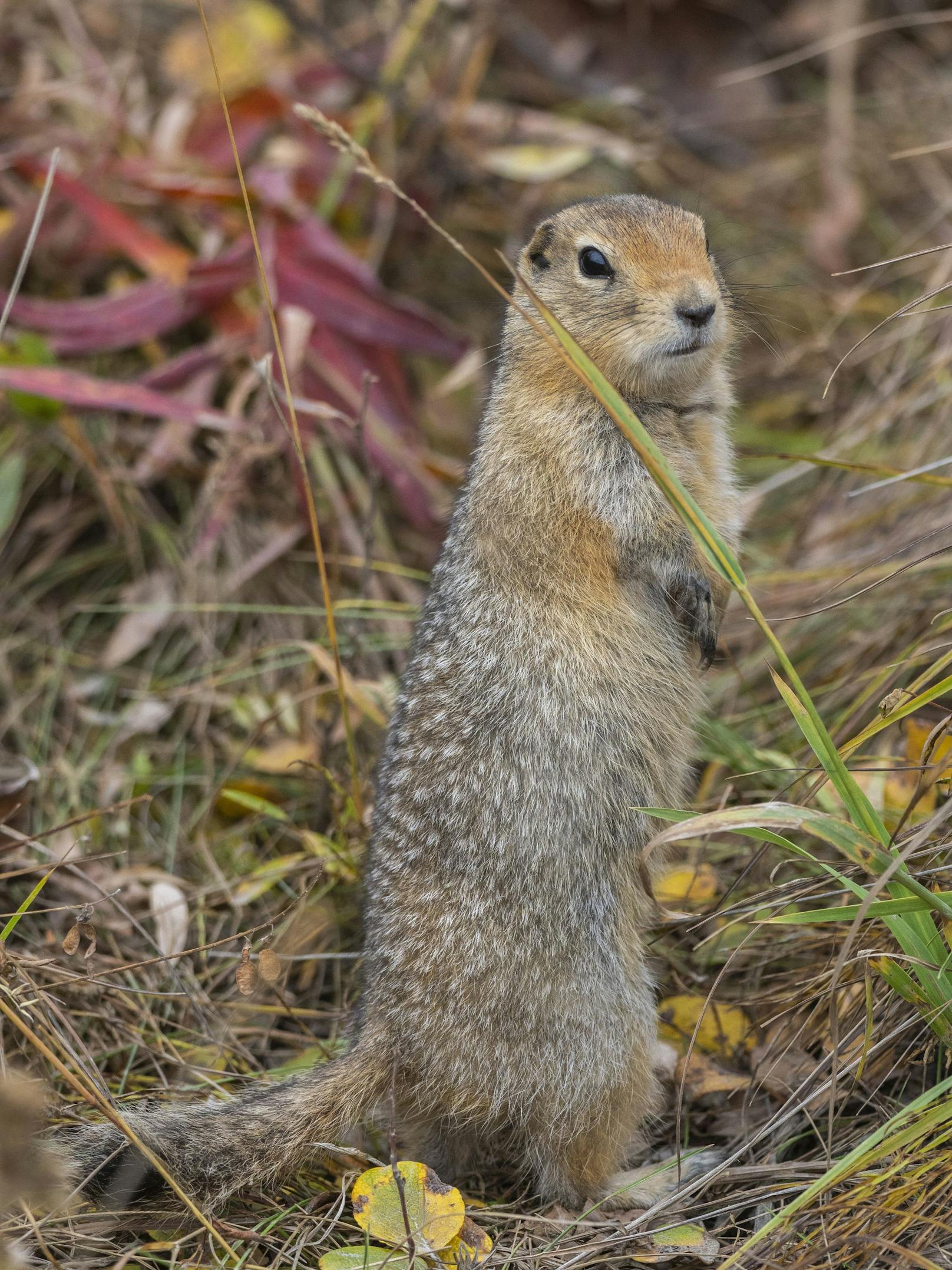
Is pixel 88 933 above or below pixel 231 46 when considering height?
below

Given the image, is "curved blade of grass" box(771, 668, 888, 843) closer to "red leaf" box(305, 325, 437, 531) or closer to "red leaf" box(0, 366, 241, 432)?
"red leaf" box(305, 325, 437, 531)

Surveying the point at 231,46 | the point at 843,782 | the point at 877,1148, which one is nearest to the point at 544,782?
the point at 843,782

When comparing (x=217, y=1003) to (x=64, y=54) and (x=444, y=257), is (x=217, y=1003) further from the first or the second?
(x=64, y=54)

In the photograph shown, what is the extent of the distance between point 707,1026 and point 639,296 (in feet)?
7.10

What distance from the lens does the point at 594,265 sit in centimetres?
358

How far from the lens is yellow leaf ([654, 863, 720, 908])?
398cm

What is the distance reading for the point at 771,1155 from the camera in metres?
3.19

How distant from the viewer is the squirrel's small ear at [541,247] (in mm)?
3850

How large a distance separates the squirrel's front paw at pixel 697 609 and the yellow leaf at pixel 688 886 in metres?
0.76

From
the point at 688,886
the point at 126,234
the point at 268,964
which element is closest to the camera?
the point at 268,964

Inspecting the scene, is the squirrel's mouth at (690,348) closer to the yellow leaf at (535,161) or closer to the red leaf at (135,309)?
the red leaf at (135,309)

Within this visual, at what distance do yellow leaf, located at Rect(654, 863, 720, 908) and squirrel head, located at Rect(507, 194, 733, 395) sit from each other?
156cm

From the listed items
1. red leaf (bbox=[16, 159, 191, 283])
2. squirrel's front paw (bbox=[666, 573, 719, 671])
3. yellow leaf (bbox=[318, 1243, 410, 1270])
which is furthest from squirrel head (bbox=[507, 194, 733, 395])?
red leaf (bbox=[16, 159, 191, 283])

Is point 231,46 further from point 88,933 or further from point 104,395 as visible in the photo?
point 88,933
